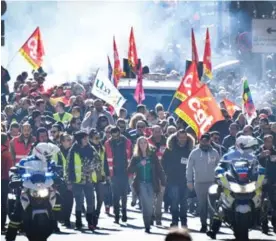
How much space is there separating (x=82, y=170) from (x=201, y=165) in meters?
1.75

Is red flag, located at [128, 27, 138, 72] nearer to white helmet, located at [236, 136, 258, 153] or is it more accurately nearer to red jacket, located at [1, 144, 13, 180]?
red jacket, located at [1, 144, 13, 180]

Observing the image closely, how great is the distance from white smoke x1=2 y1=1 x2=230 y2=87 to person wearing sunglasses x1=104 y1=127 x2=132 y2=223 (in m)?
32.0

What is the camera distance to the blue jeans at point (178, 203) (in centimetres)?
2306

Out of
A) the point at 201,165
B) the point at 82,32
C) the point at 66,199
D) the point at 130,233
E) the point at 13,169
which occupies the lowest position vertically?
the point at 130,233

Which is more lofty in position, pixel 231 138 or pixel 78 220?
pixel 231 138

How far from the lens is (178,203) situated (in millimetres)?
23156

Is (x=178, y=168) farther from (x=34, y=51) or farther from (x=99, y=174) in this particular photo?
(x=34, y=51)

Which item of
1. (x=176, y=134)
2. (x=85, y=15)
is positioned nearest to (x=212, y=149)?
(x=176, y=134)

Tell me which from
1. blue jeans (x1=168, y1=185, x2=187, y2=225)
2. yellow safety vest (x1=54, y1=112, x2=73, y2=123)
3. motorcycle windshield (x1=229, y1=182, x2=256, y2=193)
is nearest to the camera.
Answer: motorcycle windshield (x1=229, y1=182, x2=256, y2=193)

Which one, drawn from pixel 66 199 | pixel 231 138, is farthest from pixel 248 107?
pixel 66 199

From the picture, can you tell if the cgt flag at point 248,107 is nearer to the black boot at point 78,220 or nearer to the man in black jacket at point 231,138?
the man in black jacket at point 231,138

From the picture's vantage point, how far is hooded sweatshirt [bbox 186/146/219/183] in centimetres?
2266

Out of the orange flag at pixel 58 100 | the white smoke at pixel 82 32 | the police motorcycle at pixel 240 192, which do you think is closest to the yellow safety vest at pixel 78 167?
the police motorcycle at pixel 240 192

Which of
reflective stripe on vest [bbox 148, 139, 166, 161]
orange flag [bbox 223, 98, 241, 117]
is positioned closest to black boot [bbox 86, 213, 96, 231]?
reflective stripe on vest [bbox 148, 139, 166, 161]
